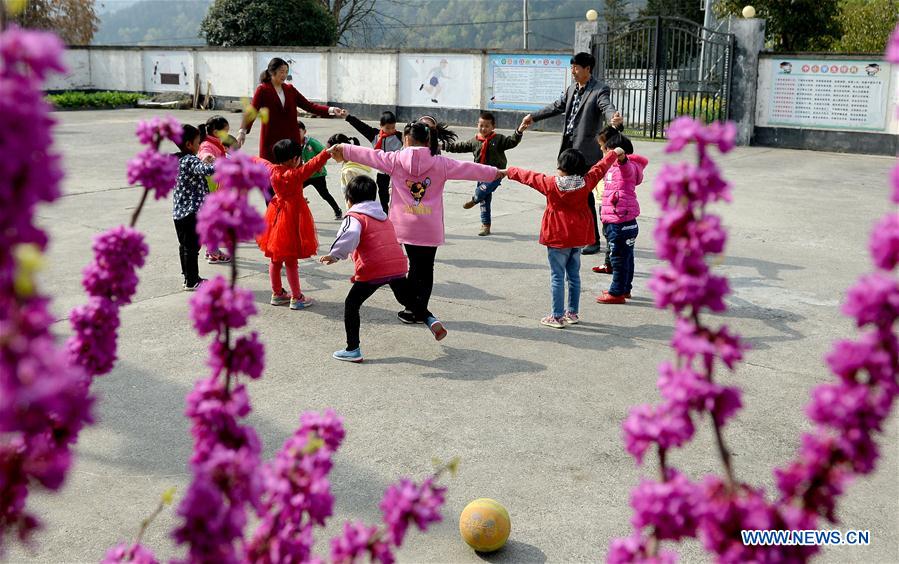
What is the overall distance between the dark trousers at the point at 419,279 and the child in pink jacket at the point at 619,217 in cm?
Result: 144

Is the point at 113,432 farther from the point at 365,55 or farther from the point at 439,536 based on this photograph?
the point at 365,55

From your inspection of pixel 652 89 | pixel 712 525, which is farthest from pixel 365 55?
pixel 712 525

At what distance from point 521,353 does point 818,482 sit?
4.21 meters

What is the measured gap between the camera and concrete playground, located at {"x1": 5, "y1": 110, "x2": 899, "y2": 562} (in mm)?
3586

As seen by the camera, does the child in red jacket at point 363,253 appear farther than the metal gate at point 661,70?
No

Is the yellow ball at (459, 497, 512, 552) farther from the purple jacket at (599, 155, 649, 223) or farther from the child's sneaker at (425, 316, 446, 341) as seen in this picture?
the purple jacket at (599, 155, 649, 223)

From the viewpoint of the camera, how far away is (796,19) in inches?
837

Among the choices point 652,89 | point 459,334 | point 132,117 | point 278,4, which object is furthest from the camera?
point 278,4

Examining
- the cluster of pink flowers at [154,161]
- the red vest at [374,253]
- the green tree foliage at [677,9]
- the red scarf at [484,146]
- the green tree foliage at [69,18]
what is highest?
the green tree foliage at [677,9]

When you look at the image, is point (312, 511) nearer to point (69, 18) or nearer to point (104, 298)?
point (104, 298)

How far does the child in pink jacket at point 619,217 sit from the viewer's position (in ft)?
22.0

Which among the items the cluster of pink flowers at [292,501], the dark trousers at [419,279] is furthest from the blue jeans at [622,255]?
the cluster of pink flowers at [292,501]

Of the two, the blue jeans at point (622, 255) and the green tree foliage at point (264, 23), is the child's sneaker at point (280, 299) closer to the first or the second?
the blue jeans at point (622, 255)

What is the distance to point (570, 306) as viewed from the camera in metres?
6.23
